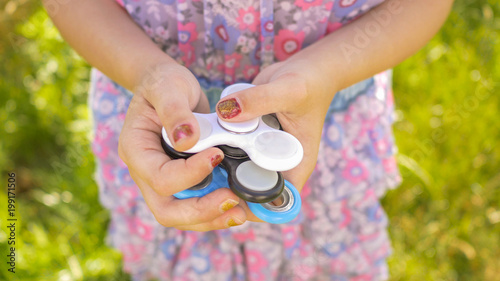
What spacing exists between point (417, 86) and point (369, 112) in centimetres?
73

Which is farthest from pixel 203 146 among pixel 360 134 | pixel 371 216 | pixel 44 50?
pixel 44 50

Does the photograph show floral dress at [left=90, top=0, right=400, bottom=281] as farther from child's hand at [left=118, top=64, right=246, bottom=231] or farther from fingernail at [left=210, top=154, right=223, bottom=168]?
fingernail at [left=210, top=154, right=223, bottom=168]

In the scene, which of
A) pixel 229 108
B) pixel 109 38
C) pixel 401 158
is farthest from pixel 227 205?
pixel 401 158

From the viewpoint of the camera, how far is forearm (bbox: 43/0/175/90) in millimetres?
720

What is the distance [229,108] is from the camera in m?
0.61

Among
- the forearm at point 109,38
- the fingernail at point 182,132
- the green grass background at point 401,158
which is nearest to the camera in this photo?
the fingernail at point 182,132

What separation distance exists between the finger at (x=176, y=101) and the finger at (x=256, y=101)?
0.06 m

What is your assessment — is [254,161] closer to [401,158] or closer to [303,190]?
[303,190]

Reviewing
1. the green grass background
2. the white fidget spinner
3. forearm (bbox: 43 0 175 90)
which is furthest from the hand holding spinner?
the green grass background

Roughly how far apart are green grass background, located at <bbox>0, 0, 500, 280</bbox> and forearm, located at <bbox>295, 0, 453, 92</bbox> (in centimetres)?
62

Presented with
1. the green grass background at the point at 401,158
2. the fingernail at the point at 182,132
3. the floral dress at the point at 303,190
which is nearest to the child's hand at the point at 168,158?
the fingernail at the point at 182,132

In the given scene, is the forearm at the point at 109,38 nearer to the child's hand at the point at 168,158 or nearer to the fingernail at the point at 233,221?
the child's hand at the point at 168,158

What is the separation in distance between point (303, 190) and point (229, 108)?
39 cm

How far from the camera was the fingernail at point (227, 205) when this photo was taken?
0.59 metres
